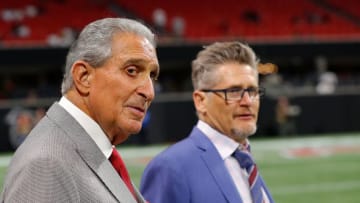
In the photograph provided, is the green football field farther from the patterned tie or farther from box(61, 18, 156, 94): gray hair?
box(61, 18, 156, 94): gray hair

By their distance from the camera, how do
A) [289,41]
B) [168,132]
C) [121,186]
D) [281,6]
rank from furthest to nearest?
1. [281,6]
2. [289,41]
3. [168,132]
4. [121,186]

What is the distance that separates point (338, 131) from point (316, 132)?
607mm

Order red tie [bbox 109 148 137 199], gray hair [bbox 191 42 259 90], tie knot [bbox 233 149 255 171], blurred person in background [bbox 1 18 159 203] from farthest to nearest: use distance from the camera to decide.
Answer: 1. gray hair [bbox 191 42 259 90]
2. tie knot [bbox 233 149 255 171]
3. red tie [bbox 109 148 137 199]
4. blurred person in background [bbox 1 18 159 203]

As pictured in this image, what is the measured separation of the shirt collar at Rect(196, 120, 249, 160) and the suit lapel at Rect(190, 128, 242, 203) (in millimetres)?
22

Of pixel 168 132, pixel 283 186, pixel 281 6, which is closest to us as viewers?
pixel 283 186

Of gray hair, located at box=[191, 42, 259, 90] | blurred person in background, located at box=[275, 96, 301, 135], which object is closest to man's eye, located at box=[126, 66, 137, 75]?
gray hair, located at box=[191, 42, 259, 90]

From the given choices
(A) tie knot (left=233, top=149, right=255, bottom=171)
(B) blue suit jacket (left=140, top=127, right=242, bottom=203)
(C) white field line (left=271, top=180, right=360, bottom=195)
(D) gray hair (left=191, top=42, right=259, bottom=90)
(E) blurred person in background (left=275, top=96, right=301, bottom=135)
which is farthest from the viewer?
(E) blurred person in background (left=275, top=96, right=301, bottom=135)

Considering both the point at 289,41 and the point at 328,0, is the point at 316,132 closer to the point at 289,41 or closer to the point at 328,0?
the point at 289,41

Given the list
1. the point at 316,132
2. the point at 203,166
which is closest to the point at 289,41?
the point at 316,132

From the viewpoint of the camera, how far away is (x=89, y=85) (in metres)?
2.00

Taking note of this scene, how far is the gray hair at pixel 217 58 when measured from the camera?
3.50 meters

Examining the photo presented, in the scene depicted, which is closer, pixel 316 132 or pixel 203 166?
pixel 203 166

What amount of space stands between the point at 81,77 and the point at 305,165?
12538 millimetres

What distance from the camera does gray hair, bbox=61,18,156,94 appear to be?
2012mm
